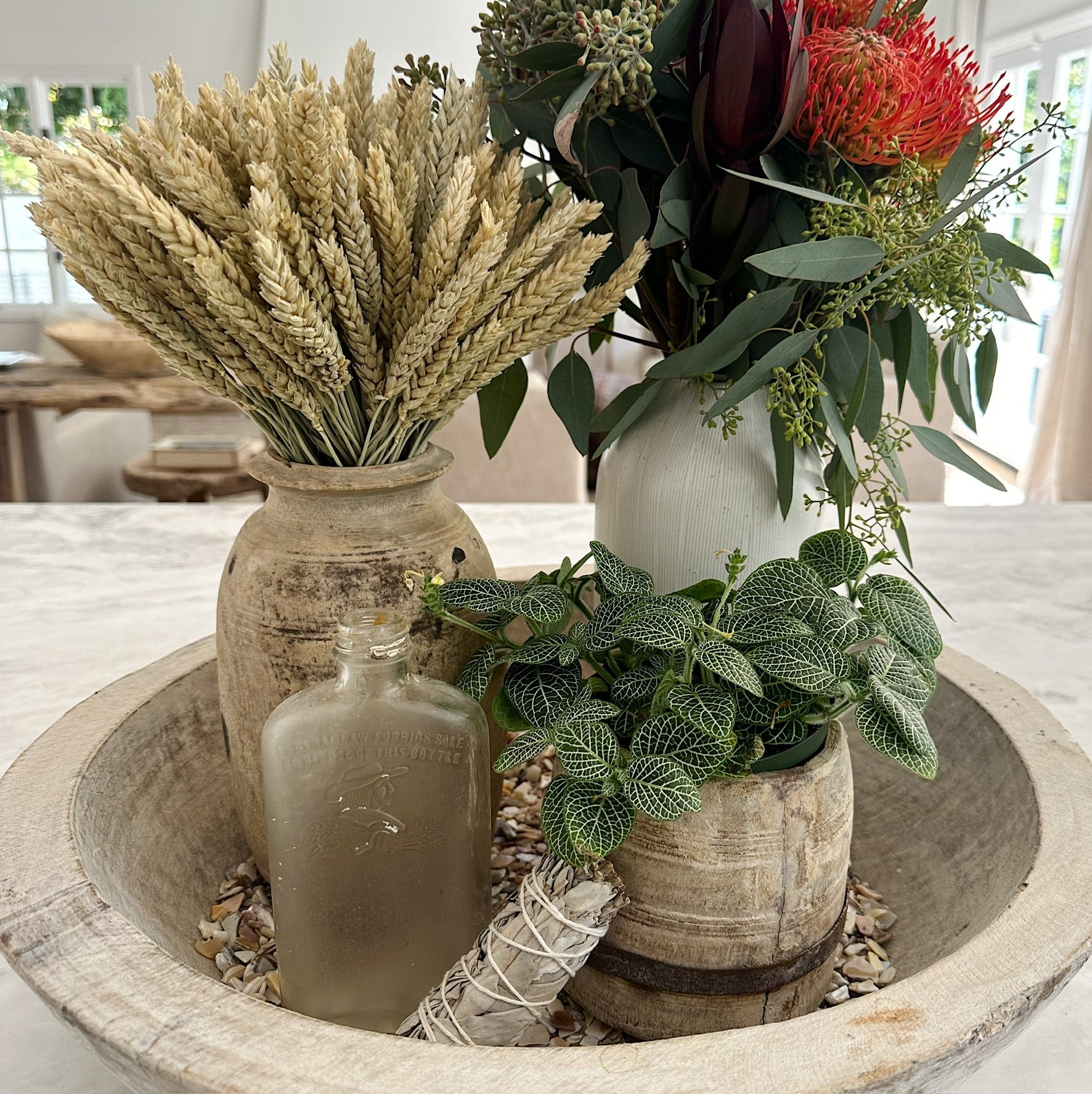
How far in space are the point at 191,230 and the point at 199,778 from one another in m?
0.35

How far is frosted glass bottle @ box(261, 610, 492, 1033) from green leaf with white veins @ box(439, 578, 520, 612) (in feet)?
0.11

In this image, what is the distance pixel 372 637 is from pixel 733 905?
0.20 metres

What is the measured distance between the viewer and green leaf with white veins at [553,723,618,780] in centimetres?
43

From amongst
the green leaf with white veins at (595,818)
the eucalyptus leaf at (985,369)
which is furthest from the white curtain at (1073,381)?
the green leaf with white veins at (595,818)

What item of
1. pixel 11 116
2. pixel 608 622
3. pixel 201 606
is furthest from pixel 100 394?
pixel 11 116

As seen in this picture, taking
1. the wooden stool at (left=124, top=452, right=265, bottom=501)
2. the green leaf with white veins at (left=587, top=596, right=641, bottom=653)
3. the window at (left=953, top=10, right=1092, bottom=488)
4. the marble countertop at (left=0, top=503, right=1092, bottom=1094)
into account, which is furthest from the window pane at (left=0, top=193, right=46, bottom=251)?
the green leaf with white veins at (left=587, top=596, right=641, bottom=653)

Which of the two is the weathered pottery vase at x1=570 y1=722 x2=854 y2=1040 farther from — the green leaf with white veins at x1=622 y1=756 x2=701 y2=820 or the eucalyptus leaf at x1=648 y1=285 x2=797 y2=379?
the eucalyptus leaf at x1=648 y1=285 x2=797 y2=379

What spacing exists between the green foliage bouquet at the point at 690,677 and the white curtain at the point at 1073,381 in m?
3.76

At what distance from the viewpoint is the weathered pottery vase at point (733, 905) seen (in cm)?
45

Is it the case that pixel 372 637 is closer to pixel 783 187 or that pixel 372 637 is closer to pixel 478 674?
pixel 478 674

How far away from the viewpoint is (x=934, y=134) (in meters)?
0.50

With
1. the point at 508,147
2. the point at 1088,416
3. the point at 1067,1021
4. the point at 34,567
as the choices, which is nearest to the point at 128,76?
the point at 1088,416

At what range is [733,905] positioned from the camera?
46cm

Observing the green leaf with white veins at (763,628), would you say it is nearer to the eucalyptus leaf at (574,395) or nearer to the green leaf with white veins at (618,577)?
the green leaf with white veins at (618,577)
